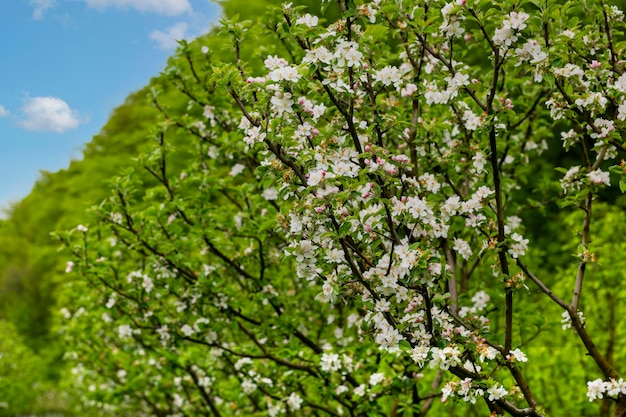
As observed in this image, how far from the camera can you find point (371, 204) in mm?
2686

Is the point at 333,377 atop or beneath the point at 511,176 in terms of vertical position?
beneath

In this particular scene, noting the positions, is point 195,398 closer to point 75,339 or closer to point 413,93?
point 75,339

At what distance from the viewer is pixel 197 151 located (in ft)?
16.0

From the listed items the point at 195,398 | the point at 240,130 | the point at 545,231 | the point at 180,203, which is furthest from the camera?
the point at 545,231

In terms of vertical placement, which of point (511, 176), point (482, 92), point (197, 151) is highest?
point (511, 176)

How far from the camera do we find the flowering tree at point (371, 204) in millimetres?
2611

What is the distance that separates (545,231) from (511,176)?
9.56 metres

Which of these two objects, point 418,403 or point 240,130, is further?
point 418,403

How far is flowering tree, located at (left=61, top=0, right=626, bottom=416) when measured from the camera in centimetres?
261

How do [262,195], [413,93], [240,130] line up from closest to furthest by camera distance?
Result: 1. [240,130]
2. [413,93]
3. [262,195]

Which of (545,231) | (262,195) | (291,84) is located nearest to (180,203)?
(262,195)

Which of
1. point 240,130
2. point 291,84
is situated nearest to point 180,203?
point 240,130

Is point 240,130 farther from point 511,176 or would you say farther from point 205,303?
point 511,176

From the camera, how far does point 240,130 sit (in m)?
2.75
